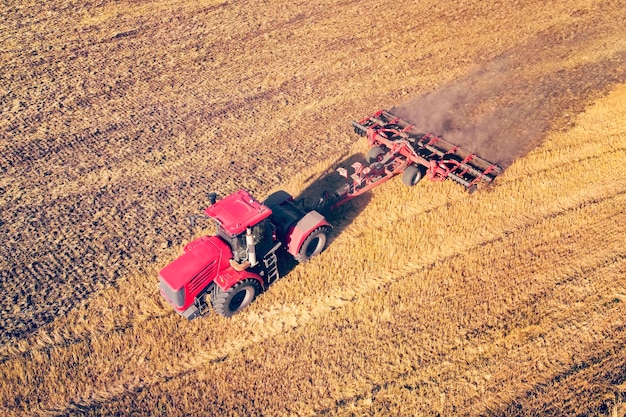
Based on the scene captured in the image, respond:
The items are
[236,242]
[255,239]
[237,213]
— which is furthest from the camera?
[255,239]

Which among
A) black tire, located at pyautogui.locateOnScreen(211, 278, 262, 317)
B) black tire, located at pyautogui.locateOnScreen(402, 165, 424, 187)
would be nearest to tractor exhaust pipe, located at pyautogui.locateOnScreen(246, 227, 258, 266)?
black tire, located at pyautogui.locateOnScreen(211, 278, 262, 317)

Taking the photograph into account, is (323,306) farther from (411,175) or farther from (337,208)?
(411,175)

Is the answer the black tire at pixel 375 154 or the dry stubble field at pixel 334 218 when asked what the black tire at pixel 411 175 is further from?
the black tire at pixel 375 154

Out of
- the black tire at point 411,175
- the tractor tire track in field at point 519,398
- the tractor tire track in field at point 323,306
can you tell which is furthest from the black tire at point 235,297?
the black tire at point 411,175

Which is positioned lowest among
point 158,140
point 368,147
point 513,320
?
point 513,320

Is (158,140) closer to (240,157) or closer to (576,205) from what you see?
(240,157)

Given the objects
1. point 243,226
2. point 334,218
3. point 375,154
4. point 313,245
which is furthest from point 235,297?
point 375,154

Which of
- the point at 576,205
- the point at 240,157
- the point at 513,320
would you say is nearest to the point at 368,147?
the point at 240,157
